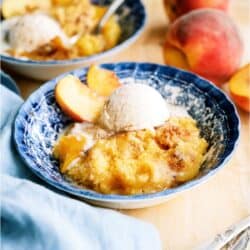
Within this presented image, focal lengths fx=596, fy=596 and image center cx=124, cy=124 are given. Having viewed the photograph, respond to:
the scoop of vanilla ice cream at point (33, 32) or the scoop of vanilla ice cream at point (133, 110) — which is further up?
the scoop of vanilla ice cream at point (133, 110)

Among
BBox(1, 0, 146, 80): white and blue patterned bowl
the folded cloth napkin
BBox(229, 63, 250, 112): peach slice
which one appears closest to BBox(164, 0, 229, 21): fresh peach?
BBox(1, 0, 146, 80): white and blue patterned bowl

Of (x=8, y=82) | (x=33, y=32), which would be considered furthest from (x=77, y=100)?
(x=33, y=32)

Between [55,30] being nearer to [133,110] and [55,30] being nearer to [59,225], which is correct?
[133,110]

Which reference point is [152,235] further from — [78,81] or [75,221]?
[78,81]

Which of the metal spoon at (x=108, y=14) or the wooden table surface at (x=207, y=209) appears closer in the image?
the wooden table surface at (x=207, y=209)

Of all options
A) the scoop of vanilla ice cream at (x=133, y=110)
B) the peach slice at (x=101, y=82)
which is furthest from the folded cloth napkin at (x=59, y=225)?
the peach slice at (x=101, y=82)

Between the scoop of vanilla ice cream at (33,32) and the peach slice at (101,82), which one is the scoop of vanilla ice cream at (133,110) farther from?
the scoop of vanilla ice cream at (33,32)
